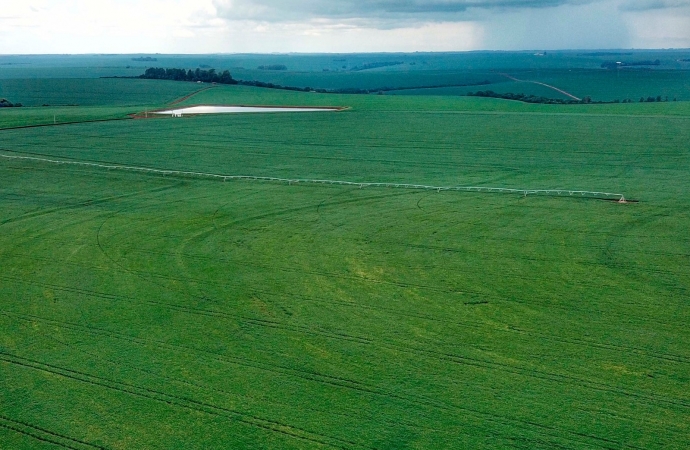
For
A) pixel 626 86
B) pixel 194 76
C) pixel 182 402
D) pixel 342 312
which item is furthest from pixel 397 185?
pixel 626 86

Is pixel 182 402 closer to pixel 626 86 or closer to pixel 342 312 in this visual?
pixel 342 312

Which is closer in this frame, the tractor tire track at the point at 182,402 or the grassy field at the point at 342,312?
the tractor tire track at the point at 182,402

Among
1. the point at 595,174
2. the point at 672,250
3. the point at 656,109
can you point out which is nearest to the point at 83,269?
the point at 672,250

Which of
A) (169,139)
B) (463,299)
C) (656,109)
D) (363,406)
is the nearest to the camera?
(363,406)

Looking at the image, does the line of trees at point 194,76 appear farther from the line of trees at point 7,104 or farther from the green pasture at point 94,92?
the line of trees at point 7,104

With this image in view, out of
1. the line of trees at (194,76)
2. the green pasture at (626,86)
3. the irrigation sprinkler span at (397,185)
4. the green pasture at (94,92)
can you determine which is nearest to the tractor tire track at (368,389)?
the irrigation sprinkler span at (397,185)

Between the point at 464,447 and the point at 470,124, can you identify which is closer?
the point at 464,447

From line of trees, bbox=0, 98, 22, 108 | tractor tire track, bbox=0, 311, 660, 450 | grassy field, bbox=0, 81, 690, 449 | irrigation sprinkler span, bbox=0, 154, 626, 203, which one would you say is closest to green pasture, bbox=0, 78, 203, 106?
line of trees, bbox=0, 98, 22, 108

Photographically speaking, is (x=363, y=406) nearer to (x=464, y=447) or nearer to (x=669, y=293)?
(x=464, y=447)
